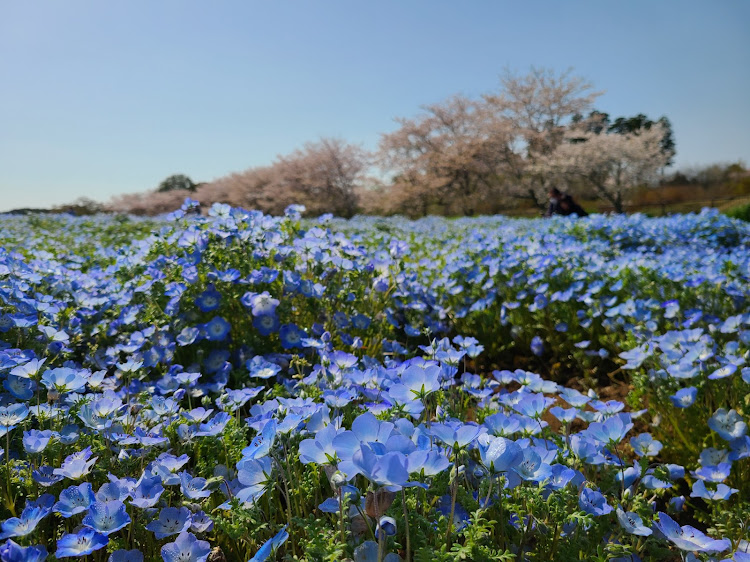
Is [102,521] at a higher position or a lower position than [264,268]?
lower

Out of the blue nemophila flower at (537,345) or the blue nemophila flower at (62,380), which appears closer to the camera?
the blue nemophila flower at (62,380)

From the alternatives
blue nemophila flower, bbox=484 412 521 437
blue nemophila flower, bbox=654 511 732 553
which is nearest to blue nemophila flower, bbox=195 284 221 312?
blue nemophila flower, bbox=484 412 521 437

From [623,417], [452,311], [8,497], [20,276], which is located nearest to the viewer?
[8,497]

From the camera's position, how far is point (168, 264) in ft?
8.56

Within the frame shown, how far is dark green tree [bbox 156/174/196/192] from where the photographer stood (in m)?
39.4

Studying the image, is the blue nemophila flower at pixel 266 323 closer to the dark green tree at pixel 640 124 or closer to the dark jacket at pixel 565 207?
the dark jacket at pixel 565 207

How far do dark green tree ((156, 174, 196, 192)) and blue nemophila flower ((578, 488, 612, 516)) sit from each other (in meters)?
40.9

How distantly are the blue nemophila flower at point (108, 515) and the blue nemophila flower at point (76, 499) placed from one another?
0.05m

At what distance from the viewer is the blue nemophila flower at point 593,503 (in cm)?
112

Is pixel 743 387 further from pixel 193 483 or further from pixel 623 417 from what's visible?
pixel 193 483

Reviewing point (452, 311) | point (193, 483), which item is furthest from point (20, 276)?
point (452, 311)

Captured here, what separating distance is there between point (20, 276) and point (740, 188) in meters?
40.9

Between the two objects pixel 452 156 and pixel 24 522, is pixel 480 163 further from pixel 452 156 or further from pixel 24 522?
pixel 24 522

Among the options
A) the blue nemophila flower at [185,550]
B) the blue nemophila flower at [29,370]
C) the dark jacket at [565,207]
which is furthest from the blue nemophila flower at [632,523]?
the dark jacket at [565,207]
